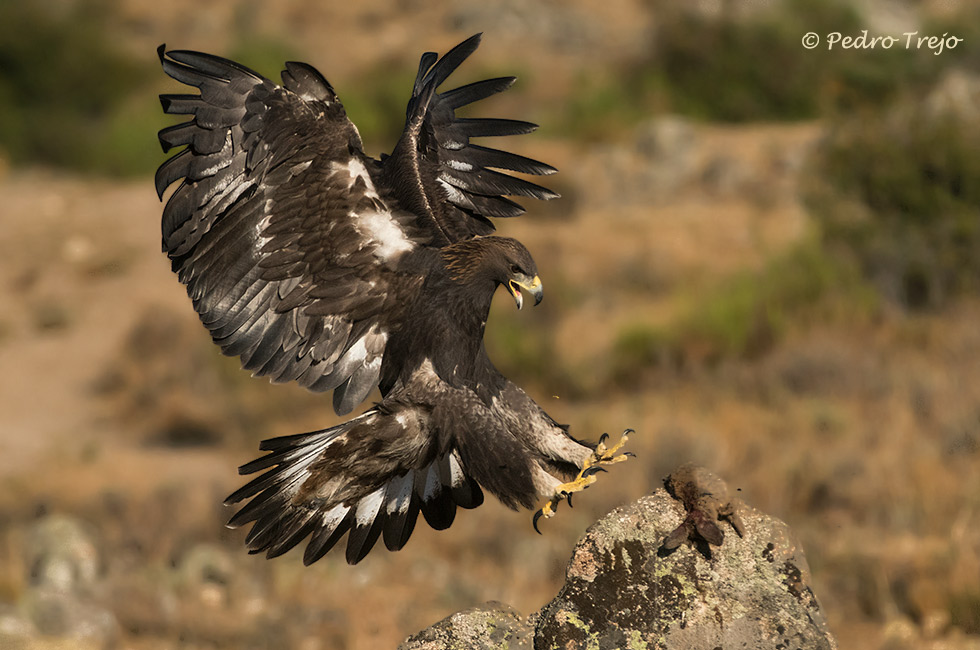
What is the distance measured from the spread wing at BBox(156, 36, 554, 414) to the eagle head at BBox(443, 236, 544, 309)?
0.22 m

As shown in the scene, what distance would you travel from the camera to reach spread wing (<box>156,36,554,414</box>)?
493cm

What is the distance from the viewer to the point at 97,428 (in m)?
14.7

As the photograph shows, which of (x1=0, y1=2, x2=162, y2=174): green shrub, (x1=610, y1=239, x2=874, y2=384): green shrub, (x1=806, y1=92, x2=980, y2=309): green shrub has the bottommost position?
(x1=610, y1=239, x2=874, y2=384): green shrub

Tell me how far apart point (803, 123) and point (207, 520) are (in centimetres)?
2009

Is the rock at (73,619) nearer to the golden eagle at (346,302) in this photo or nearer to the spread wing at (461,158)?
the golden eagle at (346,302)

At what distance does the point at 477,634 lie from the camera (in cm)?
428

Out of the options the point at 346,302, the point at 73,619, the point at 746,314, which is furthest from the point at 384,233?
the point at 746,314

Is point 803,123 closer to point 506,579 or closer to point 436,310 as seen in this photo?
point 506,579

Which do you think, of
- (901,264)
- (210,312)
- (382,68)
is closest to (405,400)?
(210,312)

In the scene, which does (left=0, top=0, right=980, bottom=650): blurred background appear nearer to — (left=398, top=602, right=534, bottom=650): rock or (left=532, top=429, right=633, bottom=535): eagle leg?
(left=532, top=429, right=633, bottom=535): eagle leg

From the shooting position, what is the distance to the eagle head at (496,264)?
15.6 ft

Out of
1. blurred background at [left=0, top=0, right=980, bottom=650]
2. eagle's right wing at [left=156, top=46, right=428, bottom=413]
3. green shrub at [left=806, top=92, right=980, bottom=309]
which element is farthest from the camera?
green shrub at [left=806, top=92, right=980, bottom=309]

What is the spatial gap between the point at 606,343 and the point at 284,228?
10849 mm

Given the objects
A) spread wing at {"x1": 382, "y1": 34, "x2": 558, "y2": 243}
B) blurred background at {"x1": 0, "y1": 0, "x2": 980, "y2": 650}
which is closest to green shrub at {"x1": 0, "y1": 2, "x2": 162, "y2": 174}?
blurred background at {"x1": 0, "y1": 0, "x2": 980, "y2": 650}
